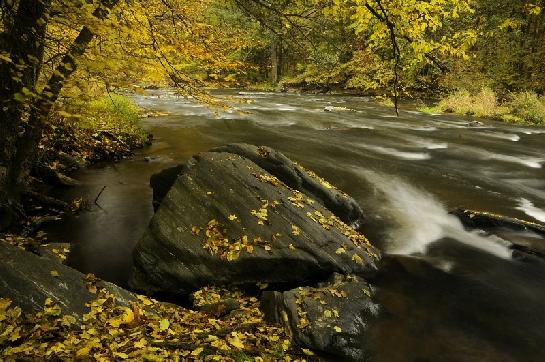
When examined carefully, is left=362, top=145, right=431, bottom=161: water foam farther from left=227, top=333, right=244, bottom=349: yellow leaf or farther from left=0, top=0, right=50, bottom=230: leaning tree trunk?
left=0, top=0, right=50, bottom=230: leaning tree trunk

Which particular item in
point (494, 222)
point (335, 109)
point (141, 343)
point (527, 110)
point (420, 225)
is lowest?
point (420, 225)

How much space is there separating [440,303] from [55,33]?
8.47m

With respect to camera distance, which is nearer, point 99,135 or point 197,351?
point 197,351

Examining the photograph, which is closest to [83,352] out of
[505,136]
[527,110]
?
[505,136]

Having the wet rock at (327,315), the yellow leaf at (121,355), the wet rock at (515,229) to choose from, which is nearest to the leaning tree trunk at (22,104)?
the yellow leaf at (121,355)

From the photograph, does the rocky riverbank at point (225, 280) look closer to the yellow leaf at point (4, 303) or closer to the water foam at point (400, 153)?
the yellow leaf at point (4, 303)

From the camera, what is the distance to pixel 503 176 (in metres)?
13.2

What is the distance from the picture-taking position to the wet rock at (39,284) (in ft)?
13.3

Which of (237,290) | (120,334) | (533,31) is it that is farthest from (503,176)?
(533,31)

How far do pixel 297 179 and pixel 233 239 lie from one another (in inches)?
106

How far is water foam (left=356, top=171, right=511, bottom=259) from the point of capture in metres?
8.21

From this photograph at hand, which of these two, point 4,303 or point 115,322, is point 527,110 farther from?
point 4,303

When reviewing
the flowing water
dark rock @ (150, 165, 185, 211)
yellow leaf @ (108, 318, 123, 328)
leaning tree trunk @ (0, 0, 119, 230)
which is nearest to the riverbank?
the flowing water

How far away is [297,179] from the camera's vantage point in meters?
8.72
